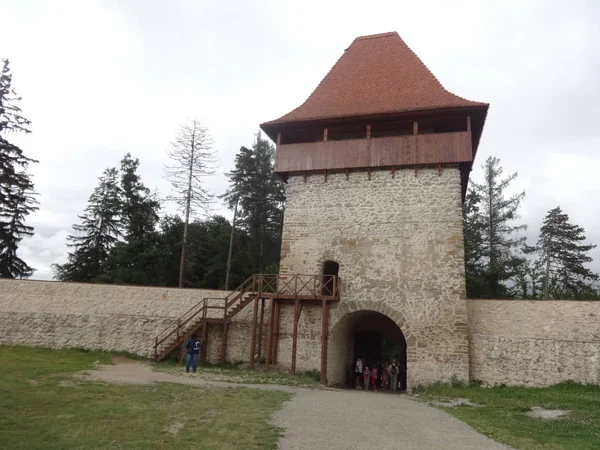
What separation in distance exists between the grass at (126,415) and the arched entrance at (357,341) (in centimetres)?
492

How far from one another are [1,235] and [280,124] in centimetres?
1994

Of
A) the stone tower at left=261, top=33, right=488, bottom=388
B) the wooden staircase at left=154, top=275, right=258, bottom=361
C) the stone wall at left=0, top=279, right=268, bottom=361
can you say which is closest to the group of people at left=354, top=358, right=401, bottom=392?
the stone tower at left=261, top=33, right=488, bottom=388

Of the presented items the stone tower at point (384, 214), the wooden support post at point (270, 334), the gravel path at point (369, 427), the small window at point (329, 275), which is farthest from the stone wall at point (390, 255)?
the gravel path at point (369, 427)

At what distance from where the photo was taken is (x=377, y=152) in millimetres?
16219

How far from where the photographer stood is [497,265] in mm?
27125

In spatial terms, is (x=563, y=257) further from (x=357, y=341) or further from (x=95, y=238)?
(x=95, y=238)

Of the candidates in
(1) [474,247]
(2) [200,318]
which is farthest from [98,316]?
(1) [474,247]

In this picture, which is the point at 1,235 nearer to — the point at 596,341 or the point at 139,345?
the point at 139,345

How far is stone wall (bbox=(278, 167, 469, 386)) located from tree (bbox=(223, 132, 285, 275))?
49.4 feet

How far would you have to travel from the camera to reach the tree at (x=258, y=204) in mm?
31781

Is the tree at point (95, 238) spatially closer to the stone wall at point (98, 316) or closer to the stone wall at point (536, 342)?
the stone wall at point (98, 316)

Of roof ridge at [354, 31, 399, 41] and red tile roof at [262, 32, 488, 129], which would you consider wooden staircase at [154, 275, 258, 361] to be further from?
roof ridge at [354, 31, 399, 41]

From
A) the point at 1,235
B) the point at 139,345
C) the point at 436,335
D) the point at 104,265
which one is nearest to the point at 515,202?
the point at 436,335

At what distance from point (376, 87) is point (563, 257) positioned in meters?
21.6
